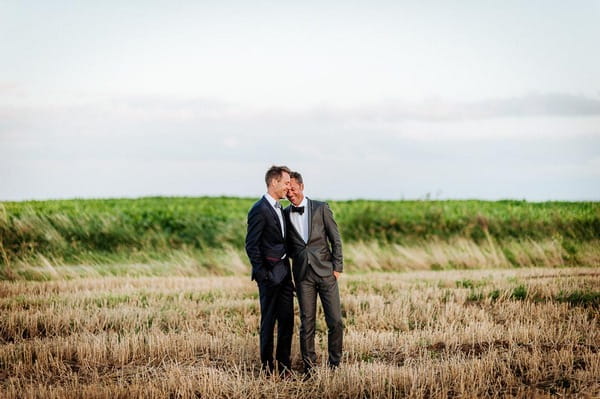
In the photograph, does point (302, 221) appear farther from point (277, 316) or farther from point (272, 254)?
point (277, 316)

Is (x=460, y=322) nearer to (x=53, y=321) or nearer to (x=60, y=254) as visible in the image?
(x=53, y=321)

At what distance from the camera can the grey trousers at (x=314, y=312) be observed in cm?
798

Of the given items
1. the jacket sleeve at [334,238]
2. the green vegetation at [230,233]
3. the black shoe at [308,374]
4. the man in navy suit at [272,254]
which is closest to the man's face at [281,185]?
the man in navy suit at [272,254]

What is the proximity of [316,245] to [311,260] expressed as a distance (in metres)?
0.22

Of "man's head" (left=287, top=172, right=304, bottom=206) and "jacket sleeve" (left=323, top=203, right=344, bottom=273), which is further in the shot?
"jacket sleeve" (left=323, top=203, right=344, bottom=273)

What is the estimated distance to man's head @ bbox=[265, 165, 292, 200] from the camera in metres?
7.75

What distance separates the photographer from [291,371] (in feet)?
26.9

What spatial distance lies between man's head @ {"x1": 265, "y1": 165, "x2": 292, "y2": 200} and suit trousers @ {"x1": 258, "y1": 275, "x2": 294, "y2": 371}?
1056 mm

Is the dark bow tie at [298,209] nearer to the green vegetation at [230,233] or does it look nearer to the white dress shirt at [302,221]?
the white dress shirt at [302,221]

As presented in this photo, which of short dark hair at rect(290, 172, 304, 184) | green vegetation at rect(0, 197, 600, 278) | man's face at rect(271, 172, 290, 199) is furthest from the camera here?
green vegetation at rect(0, 197, 600, 278)

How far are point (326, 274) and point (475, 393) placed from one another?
2.19 m

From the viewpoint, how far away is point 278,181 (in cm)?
776

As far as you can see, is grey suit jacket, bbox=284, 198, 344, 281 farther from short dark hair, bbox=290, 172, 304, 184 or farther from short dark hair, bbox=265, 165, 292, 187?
short dark hair, bbox=265, 165, 292, 187

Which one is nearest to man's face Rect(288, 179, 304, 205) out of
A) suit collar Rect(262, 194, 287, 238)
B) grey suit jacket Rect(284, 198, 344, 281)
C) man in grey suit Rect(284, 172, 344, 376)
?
man in grey suit Rect(284, 172, 344, 376)
